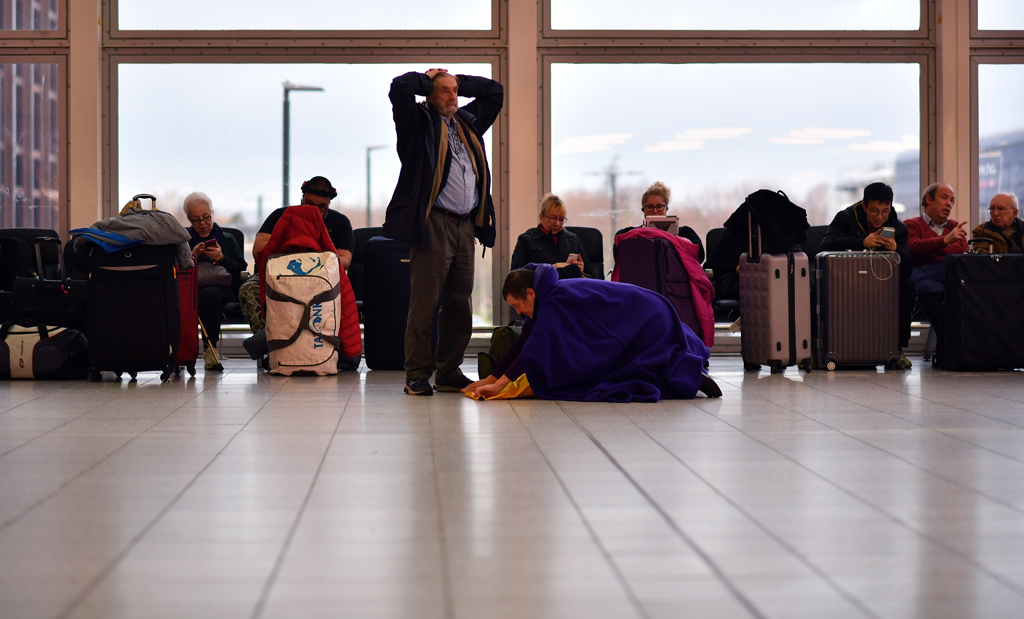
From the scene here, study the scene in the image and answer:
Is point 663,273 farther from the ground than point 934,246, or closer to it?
closer to it

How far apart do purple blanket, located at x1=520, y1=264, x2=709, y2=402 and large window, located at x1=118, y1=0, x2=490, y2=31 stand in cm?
409

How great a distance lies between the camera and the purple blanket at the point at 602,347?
4.57m

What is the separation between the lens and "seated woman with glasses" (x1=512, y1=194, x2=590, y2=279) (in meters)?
6.79

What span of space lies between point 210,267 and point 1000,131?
6.39 metres

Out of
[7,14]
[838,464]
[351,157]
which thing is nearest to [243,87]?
[351,157]

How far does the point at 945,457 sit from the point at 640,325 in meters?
1.77

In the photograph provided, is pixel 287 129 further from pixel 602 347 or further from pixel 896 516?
pixel 896 516

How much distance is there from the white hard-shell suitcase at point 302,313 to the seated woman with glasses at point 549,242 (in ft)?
4.57

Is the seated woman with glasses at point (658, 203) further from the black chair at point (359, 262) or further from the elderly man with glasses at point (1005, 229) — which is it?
the elderly man with glasses at point (1005, 229)

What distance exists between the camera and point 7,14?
7965 mm

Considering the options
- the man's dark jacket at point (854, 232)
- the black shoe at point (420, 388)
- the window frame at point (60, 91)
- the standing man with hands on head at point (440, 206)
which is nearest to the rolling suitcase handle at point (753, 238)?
the man's dark jacket at point (854, 232)

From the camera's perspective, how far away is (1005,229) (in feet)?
22.0

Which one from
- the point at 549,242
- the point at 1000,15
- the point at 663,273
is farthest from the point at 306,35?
the point at 1000,15

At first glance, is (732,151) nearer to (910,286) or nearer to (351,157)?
(910,286)
